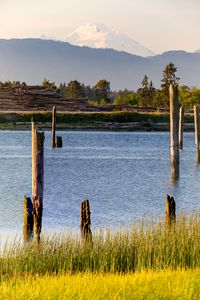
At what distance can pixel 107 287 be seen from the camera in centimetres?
1450

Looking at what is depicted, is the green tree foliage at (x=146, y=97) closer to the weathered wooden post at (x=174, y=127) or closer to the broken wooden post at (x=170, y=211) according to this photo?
the weathered wooden post at (x=174, y=127)

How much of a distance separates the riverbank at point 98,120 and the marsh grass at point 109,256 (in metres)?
92.2

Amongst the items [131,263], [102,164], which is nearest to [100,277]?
[131,263]

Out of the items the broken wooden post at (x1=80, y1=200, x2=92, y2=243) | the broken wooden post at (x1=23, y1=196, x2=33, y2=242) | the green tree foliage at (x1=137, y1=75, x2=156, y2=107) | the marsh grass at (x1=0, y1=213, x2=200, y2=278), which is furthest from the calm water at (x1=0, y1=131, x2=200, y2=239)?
the green tree foliage at (x1=137, y1=75, x2=156, y2=107)

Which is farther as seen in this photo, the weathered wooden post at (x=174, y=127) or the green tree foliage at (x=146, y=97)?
the green tree foliage at (x=146, y=97)

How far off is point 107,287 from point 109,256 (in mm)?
4048

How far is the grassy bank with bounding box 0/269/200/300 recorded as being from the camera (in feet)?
45.8

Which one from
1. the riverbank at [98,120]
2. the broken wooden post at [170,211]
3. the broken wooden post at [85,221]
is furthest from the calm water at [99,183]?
the riverbank at [98,120]

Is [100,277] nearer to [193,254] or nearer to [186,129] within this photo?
[193,254]

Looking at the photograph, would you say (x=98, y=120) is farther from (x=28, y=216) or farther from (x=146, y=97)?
(x=28, y=216)

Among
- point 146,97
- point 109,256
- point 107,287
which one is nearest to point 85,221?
point 109,256

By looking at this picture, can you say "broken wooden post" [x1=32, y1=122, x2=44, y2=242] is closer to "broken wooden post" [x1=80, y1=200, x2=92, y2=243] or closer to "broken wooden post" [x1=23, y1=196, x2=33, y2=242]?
"broken wooden post" [x1=23, y1=196, x2=33, y2=242]

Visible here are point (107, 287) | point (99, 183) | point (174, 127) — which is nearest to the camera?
point (107, 287)

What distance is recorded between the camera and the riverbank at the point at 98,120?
369 ft
